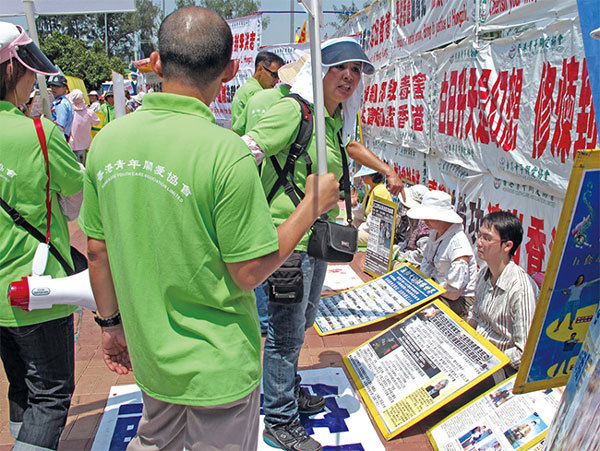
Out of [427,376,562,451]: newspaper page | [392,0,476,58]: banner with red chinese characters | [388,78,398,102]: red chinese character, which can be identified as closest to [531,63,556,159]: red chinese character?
[392,0,476,58]: banner with red chinese characters

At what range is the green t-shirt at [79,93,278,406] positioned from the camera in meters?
1.22

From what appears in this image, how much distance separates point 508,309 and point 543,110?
1.29 meters

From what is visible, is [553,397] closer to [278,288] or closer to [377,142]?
[278,288]

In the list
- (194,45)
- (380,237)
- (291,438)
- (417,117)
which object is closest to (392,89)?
(417,117)

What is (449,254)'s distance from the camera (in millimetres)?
3572

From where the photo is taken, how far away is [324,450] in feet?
8.02

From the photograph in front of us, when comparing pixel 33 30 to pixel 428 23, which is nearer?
pixel 33 30

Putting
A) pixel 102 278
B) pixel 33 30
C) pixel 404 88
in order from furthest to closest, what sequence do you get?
pixel 404 88 → pixel 33 30 → pixel 102 278

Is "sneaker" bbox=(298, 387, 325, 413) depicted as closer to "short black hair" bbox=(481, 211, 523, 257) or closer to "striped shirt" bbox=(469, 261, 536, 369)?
"striped shirt" bbox=(469, 261, 536, 369)

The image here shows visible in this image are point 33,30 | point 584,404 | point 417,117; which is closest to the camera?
point 584,404

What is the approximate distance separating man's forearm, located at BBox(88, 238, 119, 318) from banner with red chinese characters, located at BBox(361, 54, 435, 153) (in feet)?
13.0

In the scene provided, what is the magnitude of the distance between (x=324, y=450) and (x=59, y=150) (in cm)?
174

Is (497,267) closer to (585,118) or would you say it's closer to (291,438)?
(585,118)

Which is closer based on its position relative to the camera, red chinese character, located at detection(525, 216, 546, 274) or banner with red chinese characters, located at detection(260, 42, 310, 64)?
red chinese character, located at detection(525, 216, 546, 274)
